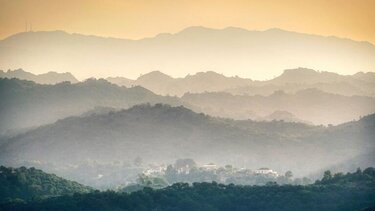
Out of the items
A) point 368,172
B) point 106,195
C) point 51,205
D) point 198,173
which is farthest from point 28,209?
point 198,173

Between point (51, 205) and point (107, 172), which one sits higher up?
point (107, 172)

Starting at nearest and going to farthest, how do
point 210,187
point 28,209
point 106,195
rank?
1. point 28,209
2. point 106,195
3. point 210,187

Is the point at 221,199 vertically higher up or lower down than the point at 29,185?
lower down

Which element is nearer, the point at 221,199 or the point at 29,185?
the point at 221,199

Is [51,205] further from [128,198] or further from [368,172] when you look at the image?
[368,172]

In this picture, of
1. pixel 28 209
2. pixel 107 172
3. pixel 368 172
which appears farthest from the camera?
pixel 107 172
